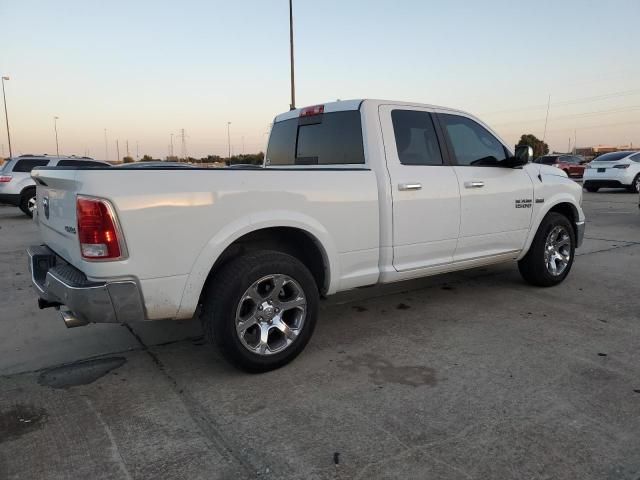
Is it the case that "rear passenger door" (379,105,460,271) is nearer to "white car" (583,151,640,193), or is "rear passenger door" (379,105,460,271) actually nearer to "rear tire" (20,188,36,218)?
"rear tire" (20,188,36,218)

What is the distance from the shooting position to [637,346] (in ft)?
12.3

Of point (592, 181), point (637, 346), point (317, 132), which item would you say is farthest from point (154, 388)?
point (592, 181)

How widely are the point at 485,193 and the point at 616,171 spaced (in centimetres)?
1618

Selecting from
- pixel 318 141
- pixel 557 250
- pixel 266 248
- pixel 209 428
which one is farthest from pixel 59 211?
pixel 557 250

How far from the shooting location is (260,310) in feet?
10.9

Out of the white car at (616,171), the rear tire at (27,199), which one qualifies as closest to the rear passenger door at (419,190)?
the rear tire at (27,199)

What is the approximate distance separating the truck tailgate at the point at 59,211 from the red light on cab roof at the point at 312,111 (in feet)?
7.46

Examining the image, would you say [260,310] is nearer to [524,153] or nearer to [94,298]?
[94,298]

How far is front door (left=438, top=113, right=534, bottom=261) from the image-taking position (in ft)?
14.7

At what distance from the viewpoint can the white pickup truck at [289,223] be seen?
9.21ft

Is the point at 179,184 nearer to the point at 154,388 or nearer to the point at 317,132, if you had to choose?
the point at 154,388

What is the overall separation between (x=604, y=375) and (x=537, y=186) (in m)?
2.40

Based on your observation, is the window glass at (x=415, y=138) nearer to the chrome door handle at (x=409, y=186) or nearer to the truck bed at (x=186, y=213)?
the chrome door handle at (x=409, y=186)

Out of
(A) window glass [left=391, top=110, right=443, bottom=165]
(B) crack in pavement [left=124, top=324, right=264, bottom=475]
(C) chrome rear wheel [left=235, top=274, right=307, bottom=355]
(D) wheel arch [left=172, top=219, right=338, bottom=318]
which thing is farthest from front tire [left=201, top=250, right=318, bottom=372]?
(A) window glass [left=391, top=110, right=443, bottom=165]
